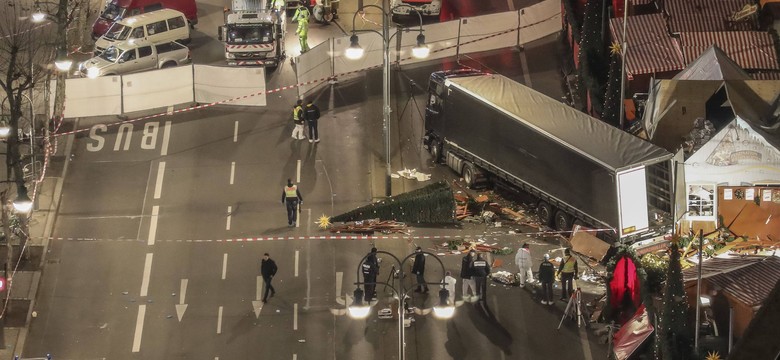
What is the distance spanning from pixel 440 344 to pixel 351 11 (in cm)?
2264

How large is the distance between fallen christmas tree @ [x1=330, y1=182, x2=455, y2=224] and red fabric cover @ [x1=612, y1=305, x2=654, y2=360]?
8246mm

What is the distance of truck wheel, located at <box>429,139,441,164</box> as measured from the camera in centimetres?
4159

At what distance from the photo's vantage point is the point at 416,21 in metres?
50.7

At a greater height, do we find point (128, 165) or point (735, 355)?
point (735, 355)

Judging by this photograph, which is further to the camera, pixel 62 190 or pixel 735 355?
pixel 62 190

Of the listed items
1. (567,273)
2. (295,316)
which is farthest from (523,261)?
(295,316)

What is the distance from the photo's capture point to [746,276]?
31062 mm

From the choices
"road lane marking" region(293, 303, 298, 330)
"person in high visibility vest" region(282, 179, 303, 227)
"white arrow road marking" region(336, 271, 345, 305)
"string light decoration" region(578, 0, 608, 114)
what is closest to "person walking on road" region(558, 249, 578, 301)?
"white arrow road marking" region(336, 271, 345, 305)

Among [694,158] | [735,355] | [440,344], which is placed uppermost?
[735,355]

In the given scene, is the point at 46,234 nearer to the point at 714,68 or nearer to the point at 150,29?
the point at 150,29

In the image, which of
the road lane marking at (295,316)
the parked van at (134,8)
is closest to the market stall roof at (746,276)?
the road lane marking at (295,316)

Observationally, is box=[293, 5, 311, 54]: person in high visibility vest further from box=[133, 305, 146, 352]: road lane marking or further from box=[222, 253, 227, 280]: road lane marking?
box=[133, 305, 146, 352]: road lane marking

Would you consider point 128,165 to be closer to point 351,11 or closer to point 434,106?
point 434,106

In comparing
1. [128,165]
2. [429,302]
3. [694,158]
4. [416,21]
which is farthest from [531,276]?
[416,21]
